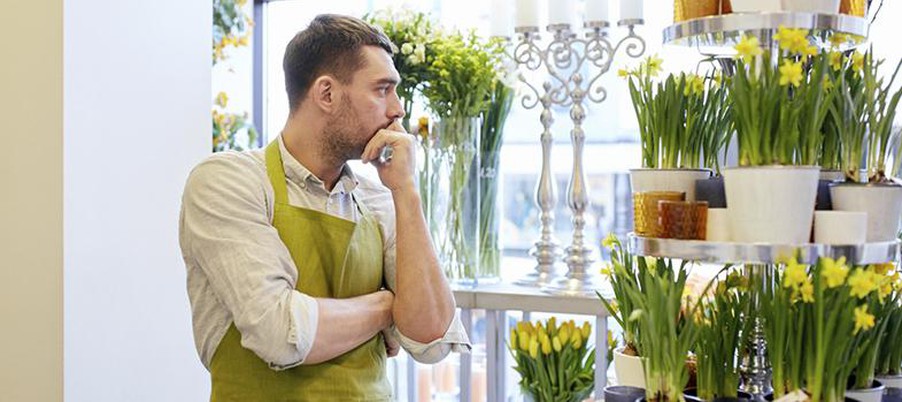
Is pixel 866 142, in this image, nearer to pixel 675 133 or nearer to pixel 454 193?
pixel 675 133

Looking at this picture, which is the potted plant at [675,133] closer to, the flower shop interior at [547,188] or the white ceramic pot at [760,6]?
the flower shop interior at [547,188]

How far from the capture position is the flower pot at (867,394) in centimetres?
166

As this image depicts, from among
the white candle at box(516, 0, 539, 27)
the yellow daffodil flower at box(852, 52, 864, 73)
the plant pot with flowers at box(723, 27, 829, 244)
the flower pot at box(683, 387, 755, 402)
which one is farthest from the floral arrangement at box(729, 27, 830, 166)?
the white candle at box(516, 0, 539, 27)

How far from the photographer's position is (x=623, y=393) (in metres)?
1.73

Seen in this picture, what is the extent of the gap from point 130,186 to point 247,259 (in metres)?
0.99

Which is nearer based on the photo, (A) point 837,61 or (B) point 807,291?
(B) point 807,291

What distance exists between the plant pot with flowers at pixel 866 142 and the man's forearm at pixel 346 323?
0.94 metres

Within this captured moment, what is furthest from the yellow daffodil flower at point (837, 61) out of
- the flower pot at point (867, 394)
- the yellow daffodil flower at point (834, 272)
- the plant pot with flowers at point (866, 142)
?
the flower pot at point (867, 394)

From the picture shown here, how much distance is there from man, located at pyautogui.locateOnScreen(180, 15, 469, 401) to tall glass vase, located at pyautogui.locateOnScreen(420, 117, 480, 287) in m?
0.85

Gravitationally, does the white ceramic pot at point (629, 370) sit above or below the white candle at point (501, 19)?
below

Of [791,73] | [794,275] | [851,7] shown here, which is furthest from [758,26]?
[794,275]

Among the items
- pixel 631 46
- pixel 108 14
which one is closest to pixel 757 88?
pixel 631 46

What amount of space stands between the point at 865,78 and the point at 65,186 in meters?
1.92

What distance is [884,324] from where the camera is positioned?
1.69 m
